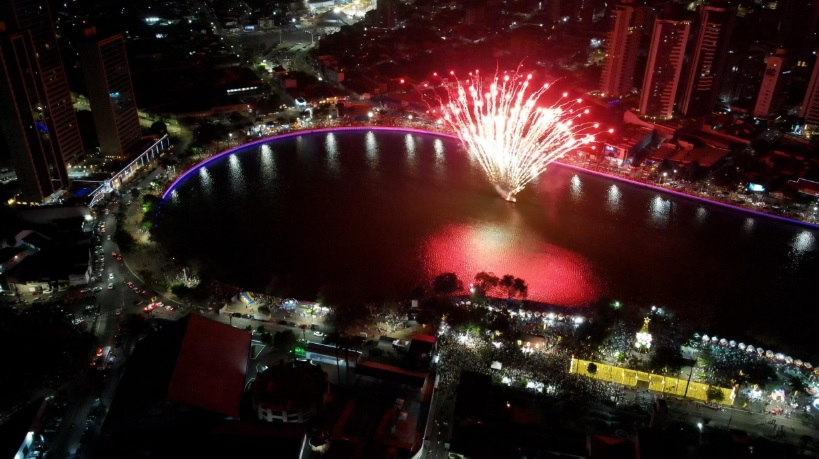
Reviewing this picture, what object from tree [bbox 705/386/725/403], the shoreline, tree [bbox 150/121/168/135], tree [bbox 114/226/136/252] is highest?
tree [bbox 150/121/168/135]

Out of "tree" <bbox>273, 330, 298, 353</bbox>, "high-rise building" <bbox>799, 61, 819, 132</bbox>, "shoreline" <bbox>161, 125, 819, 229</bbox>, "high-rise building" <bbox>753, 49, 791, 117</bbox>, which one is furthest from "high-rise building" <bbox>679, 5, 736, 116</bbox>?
"tree" <bbox>273, 330, 298, 353</bbox>

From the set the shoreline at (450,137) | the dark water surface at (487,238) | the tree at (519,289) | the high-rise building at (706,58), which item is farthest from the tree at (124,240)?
the high-rise building at (706,58)

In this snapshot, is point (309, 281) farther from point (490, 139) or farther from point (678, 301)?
point (678, 301)

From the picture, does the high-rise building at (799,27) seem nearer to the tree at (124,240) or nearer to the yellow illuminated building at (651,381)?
the yellow illuminated building at (651,381)

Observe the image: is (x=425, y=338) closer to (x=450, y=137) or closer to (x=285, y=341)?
(x=285, y=341)

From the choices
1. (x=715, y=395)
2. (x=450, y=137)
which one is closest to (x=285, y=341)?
(x=715, y=395)

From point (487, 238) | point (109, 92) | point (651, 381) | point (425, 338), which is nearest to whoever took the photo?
point (651, 381)

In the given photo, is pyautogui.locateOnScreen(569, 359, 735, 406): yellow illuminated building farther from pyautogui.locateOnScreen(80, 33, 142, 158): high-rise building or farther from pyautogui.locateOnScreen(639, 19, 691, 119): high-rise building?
pyautogui.locateOnScreen(80, 33, 142, 158): high-rise building
